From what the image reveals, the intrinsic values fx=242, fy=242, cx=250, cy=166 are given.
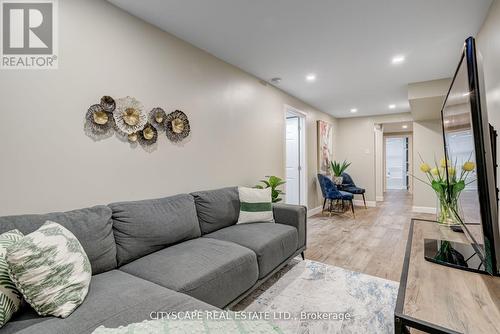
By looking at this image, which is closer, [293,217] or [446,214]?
[446,214]

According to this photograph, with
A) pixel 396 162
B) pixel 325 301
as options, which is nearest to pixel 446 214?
pixel 325 301

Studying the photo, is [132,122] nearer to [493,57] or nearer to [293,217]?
[293,217]

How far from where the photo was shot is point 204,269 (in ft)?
5.06

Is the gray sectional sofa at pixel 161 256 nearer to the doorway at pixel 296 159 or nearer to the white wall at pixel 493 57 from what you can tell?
the white wall at pixel 493 57

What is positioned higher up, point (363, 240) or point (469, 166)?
point (469, 166)

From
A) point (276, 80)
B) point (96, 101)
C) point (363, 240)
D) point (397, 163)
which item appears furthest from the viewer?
point (397, 163)

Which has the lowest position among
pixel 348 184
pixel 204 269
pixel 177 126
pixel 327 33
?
pixel 204 269

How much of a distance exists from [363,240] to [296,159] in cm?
202

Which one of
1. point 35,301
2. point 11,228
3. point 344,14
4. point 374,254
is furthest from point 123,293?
point 374,254

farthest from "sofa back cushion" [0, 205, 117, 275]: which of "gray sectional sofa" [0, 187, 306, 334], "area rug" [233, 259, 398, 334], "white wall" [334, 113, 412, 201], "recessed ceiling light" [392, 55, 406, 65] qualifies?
"white wall" [334, 113, 412, 201]

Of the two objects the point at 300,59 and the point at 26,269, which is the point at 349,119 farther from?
the point at 26,269

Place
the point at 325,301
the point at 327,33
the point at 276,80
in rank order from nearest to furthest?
the point at 325,301 < the point at 327,33 < the point at 276,80

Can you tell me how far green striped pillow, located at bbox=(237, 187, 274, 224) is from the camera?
2.60 m

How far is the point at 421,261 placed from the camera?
4.22 feet
